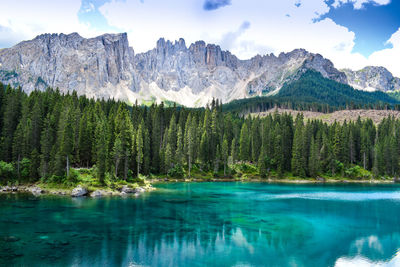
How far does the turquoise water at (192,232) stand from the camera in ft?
89.8

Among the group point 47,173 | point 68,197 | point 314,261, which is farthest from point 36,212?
point 314,261

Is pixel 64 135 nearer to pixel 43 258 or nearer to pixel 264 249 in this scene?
pixel 43 258

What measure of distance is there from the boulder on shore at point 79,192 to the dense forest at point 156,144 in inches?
213

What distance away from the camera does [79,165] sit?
3164 inches

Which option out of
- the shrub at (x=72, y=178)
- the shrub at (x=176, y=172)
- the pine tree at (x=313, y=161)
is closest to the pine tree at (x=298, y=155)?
the pine tree at (x=313, y=161)

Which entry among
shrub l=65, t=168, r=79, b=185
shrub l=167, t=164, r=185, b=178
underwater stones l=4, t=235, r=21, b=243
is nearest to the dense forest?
shrub l=167, t=164, r=185, b=178

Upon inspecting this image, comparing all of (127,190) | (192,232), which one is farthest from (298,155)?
(192,232)

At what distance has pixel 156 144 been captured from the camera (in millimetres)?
103500

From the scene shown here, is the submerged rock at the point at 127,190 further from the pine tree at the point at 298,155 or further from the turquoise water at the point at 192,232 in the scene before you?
the pine tree at the point at 298,155

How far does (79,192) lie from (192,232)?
33.5 meters

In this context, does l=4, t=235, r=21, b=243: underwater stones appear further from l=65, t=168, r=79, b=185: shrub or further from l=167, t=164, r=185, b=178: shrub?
l=167, t=164, r=185, b=178: shrub

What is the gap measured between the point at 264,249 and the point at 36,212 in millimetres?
33058

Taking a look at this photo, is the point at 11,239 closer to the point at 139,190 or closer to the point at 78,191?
the point at 78,191

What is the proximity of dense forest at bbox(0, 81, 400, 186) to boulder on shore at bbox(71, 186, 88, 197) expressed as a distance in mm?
5423
